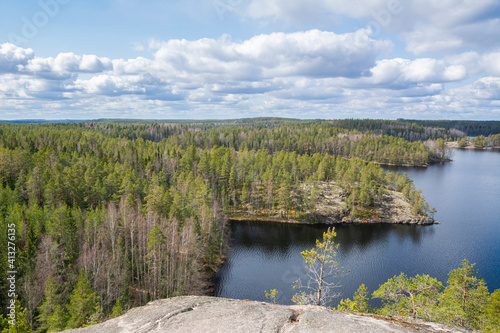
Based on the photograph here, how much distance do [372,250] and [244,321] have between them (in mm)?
66476

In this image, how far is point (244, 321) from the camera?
12.8 m

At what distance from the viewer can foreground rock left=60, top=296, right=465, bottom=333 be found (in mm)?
11898

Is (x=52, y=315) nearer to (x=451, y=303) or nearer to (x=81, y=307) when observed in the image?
(x=81, y=307)

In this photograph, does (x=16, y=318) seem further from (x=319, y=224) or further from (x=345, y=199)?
(x=345, y=199)

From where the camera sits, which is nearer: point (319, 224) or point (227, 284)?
point (227, 284)

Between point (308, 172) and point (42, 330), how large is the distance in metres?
96.0

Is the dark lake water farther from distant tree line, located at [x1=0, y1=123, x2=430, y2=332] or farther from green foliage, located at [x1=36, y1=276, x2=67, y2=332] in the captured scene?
green foliage, located at [x1=36, y1=276, x2=67, y2=332]

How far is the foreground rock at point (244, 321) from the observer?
11.9 m

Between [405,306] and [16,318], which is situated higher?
[405,306]

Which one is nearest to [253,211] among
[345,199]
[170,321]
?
[345,199]

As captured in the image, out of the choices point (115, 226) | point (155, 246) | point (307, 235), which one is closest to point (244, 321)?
point (155, 246)

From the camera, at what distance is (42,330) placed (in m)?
32.4

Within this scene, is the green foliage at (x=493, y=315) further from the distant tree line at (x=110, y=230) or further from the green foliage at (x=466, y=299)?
the distant tree line at (x=110, y=230)

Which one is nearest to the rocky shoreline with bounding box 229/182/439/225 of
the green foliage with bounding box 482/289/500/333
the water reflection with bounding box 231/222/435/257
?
the water reflection with bounding box 231/222/435/257
